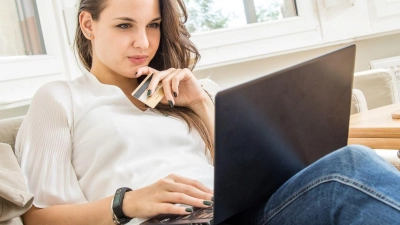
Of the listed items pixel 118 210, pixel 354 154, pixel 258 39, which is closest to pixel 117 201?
pixel 118 210

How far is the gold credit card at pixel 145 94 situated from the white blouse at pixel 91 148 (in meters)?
0.07

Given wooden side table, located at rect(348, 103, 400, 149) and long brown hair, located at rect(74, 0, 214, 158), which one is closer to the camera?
wooden side table, located at rect(348, 103, 400, 149)

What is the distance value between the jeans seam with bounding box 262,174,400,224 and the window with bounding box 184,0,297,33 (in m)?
1.38

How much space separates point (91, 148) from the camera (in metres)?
1.15

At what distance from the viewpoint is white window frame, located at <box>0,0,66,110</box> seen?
5.11 feet

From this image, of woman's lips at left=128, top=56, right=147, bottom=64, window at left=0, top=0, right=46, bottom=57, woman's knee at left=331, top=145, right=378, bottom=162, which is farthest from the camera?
window at left=0, top=0, right=46, bottom=57

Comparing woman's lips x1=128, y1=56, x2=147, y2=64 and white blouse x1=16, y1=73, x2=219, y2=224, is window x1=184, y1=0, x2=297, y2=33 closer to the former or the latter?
woman's lips x1=128, y1=56, x2=147, y2=64

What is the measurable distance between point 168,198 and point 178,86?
1.75 ft

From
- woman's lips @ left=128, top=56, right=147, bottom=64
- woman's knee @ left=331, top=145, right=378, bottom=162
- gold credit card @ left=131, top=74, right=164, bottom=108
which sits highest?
woman's lips @ left=128, top=56, right=147, bottom=64

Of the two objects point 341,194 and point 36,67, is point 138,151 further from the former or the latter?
point 36,67

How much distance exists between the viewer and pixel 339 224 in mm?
786

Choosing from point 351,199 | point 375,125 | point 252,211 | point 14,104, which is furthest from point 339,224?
point 14,104

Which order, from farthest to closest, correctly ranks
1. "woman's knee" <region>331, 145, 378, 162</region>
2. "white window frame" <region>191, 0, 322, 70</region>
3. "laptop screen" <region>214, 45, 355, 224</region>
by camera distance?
"white window frame" <region>191, 0, 322, 70</region> → "woman's knee" <region>331, 145, 378, 162</region> → "laptop screen" <region>214, 45, 355, 224</region>

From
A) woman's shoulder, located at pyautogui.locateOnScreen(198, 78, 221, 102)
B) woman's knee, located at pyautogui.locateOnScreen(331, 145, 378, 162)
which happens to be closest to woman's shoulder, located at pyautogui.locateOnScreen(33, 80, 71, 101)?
woman's shoulder, located at pyautogui.locateOnScreen(198, 78, 221, 102)
